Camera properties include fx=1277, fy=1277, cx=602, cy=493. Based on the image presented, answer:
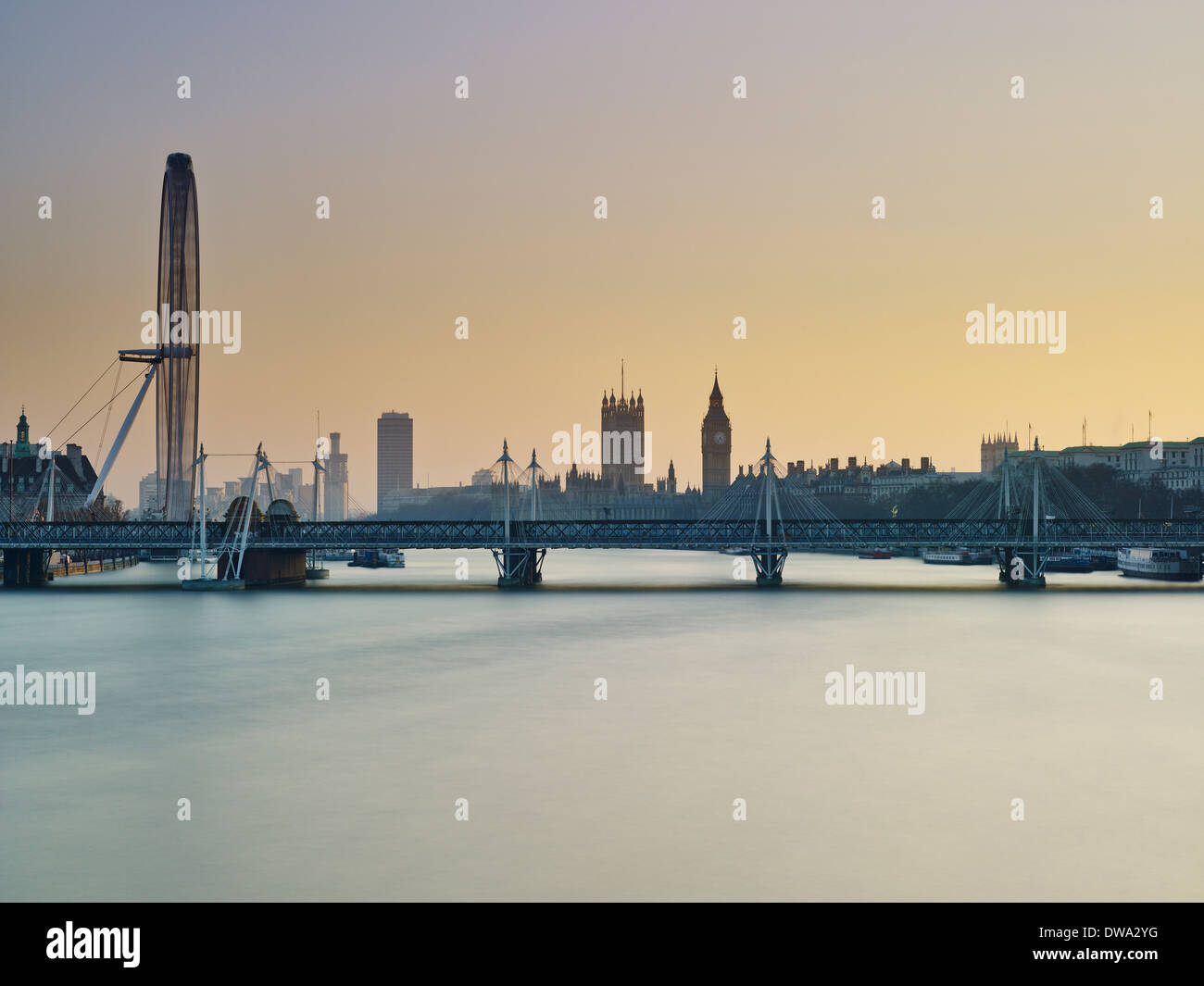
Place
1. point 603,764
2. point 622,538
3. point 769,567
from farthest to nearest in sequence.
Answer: point 622,538 < point 769,567 < point 603,764

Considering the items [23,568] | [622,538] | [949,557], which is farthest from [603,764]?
[949,557]

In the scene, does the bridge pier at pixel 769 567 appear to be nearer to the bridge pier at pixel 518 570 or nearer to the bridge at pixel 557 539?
the bridge at pixel 557 539

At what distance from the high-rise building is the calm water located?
72659 mm

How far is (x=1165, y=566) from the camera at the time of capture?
88.2 m

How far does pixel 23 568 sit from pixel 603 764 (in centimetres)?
7161

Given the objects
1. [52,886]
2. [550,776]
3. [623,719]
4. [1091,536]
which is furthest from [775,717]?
[1091,536]

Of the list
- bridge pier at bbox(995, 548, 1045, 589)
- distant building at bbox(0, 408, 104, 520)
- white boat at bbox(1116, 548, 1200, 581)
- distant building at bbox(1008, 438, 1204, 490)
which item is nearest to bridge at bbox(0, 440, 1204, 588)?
bridge pier at bbox(995, 548, 1045, 589)

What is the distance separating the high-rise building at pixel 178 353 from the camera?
12369 centimetres

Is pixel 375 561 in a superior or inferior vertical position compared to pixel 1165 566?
inferior

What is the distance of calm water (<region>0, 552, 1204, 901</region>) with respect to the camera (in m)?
17.6

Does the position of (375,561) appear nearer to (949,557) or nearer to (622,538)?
(622,538)

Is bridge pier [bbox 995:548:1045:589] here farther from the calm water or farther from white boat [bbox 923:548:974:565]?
white boat [bbox 923:548:974:565]
